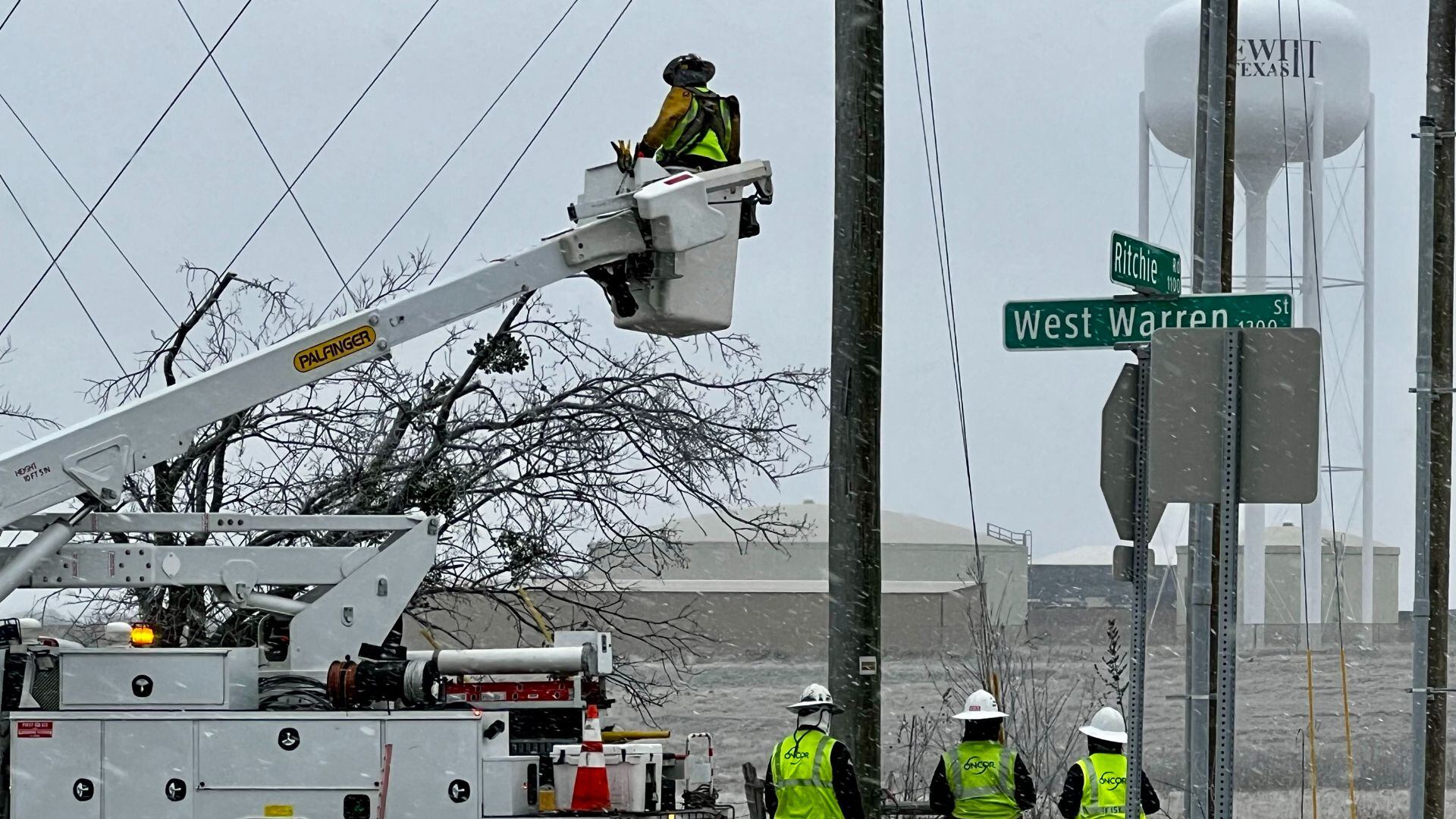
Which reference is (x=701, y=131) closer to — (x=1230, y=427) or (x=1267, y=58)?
(x=1230, y=427)

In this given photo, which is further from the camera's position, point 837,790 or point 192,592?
point 192,592

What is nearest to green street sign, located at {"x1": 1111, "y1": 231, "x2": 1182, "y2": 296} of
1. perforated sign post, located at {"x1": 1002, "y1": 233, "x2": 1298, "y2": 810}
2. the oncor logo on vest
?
perforated sign post, located at {"x1": 1002, "y1": 233, "x2": 1298, "y2": 810}

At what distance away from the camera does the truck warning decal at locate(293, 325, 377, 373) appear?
1059cm

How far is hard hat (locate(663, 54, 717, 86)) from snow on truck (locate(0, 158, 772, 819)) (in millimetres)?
477

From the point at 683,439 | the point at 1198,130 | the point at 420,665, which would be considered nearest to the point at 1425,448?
the point at 1198,130

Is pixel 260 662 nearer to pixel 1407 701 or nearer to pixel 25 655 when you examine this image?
pixel 25 655

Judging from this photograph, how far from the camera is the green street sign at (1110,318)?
9.54 metres

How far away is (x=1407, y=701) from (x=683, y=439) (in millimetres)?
27753

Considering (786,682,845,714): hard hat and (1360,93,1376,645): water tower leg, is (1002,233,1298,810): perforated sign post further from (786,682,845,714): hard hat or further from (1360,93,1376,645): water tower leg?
(1360,93,1376,645): water tower leg

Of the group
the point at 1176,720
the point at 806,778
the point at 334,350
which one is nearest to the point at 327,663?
the point at 334,350

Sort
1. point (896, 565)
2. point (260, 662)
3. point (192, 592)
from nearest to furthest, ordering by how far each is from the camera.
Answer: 1. point (260, 662)
2. point (192, 592)
3. point (896, 565)

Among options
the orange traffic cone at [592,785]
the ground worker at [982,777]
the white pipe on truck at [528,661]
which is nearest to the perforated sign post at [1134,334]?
the ground worker at [982,777]

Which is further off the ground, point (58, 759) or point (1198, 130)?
point (1198, 130)

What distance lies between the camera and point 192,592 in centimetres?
1505
